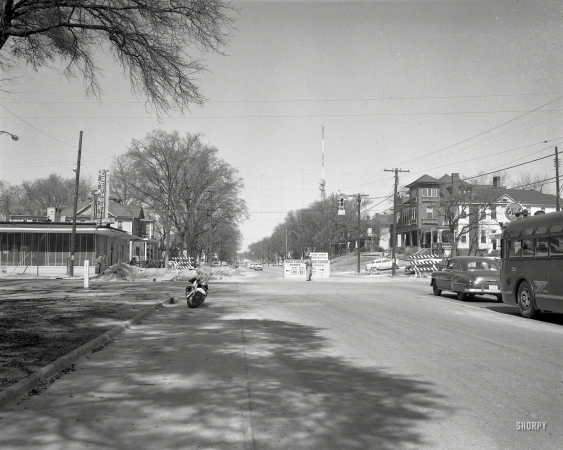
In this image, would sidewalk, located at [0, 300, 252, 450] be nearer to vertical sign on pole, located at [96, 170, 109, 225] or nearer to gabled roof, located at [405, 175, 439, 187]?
vertical sign on pole, located at [96, 170, 109, 225]

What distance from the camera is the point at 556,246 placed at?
42.5 ft

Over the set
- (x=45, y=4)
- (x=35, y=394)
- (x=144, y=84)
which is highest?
(x=45, y=4)

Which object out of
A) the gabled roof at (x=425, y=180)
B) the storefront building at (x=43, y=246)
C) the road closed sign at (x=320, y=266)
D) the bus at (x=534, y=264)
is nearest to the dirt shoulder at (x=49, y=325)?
the bus at (x=534, y=264)

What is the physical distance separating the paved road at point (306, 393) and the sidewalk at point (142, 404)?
17 mm

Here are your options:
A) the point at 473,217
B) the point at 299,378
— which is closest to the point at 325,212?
the point at 473,217

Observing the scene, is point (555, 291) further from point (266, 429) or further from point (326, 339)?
point (266, 429)

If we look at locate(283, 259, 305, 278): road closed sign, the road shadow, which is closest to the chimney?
locate(283, 259, 305, 278): road closed sign

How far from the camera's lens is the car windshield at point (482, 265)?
64.9 feet

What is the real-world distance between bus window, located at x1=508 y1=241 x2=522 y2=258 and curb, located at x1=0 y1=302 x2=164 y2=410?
10.6 m

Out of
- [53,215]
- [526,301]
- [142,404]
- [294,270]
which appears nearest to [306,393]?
[142,404]

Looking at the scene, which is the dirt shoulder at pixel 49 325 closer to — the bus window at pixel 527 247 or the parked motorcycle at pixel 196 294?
the parked motorcycle at pixel 196 294

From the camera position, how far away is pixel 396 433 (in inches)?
190

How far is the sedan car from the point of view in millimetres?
18844

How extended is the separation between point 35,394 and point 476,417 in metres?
4.80
